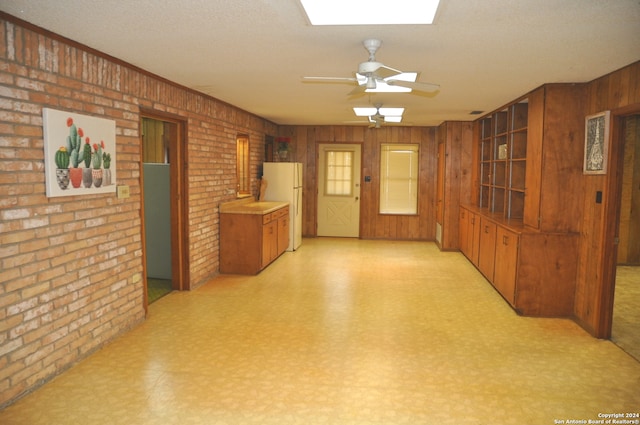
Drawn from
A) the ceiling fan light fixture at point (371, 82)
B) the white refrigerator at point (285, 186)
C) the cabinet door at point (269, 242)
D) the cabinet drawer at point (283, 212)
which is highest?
the ceiling fan light fixture at point (371, 82)

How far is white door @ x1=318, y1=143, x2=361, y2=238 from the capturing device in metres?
9.70

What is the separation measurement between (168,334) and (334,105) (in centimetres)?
398

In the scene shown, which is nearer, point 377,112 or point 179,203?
point 179,203

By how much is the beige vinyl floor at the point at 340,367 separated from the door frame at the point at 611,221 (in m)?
0.27

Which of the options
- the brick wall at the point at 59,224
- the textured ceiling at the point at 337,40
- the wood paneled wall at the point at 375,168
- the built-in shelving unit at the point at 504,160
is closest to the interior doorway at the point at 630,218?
the built-in shelving unit at the point at 504,160

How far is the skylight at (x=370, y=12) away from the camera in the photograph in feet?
7.61

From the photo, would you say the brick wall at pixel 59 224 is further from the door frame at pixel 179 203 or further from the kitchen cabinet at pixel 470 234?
the kitchen cabinet at pixel 470 234

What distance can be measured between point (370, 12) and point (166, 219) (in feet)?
14.0

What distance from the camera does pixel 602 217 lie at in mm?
4141

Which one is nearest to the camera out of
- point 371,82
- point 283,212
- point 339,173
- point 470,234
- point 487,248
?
point 371,82

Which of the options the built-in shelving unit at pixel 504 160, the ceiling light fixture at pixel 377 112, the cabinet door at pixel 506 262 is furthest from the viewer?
the ceiling light fixture at pixel 377 112

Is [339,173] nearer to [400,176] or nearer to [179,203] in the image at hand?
[400,176]

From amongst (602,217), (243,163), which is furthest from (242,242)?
(602,217)

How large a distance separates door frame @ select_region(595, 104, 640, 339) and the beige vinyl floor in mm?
272
